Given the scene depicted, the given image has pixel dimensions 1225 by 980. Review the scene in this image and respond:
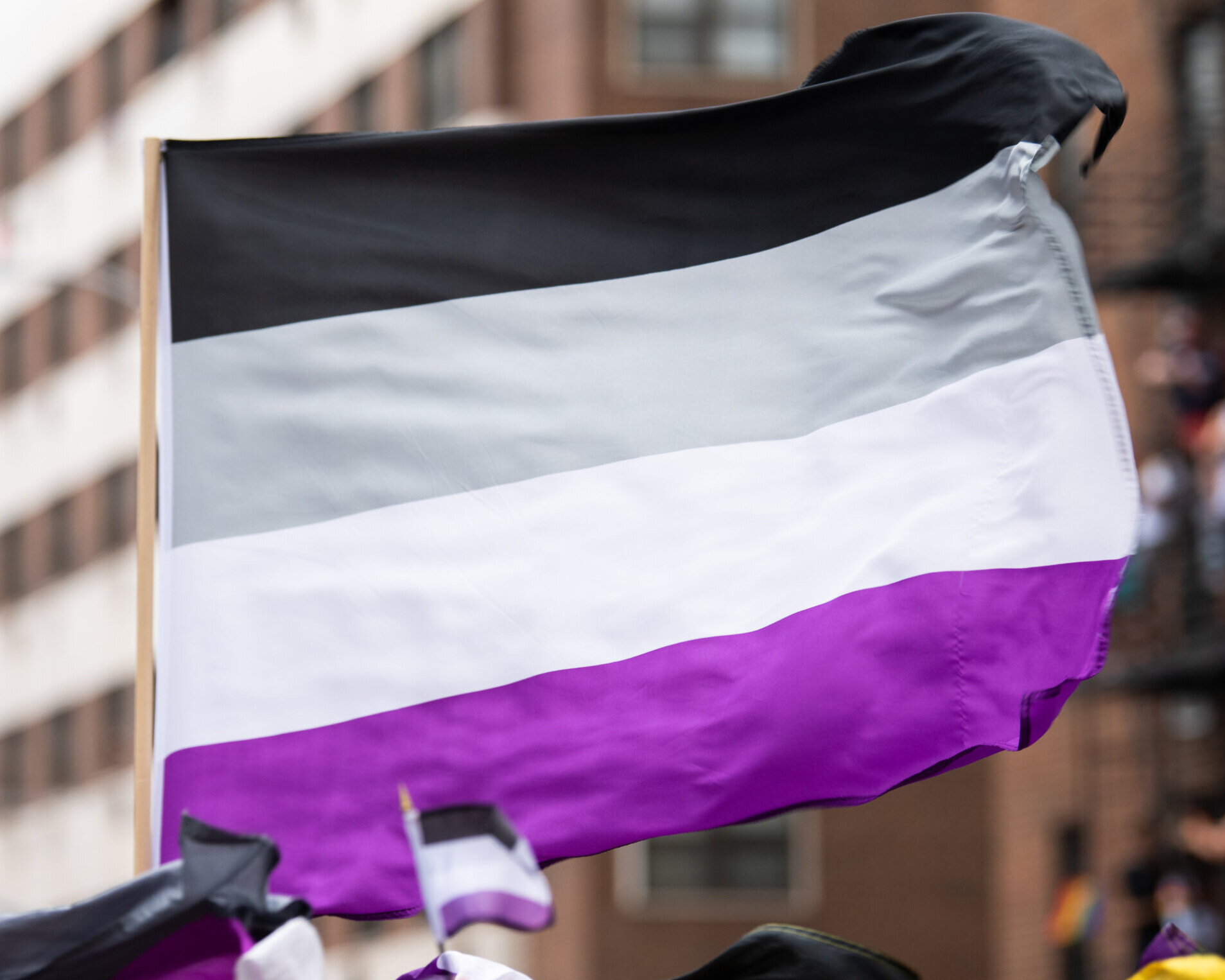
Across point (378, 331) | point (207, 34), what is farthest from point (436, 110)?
point (378, 331)

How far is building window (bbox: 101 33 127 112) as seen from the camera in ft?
135

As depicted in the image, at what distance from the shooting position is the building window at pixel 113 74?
4103 centimetres

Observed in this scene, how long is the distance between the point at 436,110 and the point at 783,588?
1097 inches

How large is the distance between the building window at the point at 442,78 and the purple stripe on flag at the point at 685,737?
27.3 m

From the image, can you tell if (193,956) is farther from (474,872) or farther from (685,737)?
(685,737)

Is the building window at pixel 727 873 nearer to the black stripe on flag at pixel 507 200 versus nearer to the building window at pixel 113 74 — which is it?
the building window at pixel 113 74

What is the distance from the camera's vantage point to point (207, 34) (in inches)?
1511

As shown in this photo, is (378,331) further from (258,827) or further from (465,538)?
(258,827)

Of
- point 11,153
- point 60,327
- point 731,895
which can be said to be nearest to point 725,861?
point 731,895

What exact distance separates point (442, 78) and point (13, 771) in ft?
56.4

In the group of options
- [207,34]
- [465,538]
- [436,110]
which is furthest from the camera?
[207,34]

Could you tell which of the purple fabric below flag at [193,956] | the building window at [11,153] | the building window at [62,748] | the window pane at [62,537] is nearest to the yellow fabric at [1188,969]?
the purple fabric below flag at [193,956]

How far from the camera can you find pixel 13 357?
44594 millimetres

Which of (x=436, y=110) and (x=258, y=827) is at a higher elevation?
(x=436, y=110)
